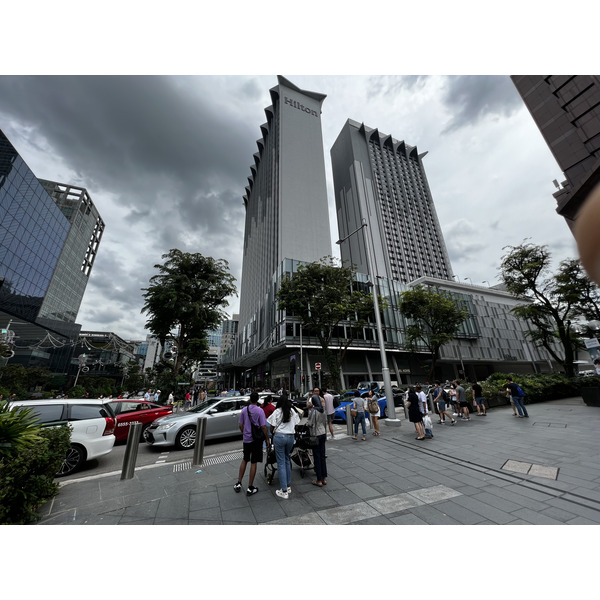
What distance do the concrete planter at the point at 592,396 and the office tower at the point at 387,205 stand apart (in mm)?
64133

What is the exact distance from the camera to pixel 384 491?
17.5ft

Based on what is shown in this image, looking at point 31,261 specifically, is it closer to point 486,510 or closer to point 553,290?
point 486,510

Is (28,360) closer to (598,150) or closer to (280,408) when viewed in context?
(280,408)

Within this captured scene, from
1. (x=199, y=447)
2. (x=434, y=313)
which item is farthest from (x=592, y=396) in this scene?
(x=434, y=313)

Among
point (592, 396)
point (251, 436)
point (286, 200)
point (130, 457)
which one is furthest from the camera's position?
point (286, 200)

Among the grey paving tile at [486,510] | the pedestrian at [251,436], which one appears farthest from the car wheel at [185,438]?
the grey paving tile at [486,510]

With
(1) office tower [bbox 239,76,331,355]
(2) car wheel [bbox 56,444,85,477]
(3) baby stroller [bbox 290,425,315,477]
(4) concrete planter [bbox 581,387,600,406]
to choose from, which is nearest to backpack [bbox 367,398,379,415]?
(3) baby stroller [bbox 290,425,315,477]

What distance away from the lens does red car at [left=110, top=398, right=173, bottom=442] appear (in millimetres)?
10336

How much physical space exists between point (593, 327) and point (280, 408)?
26964mm

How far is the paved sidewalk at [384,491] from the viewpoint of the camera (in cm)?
441

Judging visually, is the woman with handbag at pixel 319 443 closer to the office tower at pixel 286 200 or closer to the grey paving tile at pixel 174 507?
the grey paving tile at pixel 174 507

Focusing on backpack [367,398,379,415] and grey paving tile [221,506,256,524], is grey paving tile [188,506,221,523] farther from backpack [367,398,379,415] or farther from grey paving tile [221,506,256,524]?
backpack [367,398,379,415]

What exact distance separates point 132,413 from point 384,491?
398 inches

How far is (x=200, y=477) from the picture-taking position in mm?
6316
